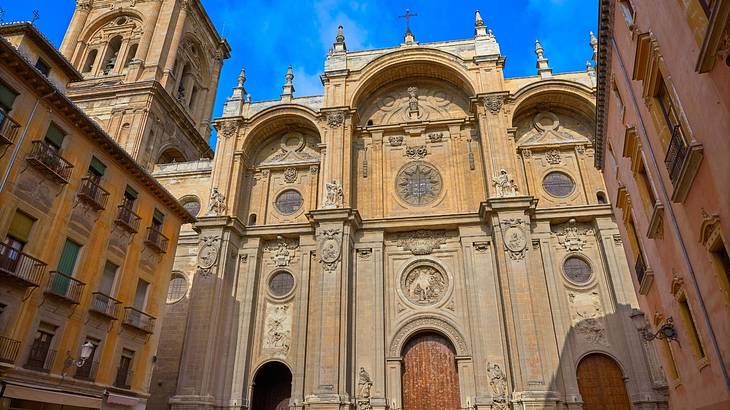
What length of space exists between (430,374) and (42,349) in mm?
13671

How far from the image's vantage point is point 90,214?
1492cm

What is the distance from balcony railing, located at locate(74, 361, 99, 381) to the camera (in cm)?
1377

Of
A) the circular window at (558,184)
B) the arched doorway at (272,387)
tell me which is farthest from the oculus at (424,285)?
the circular window at (558,184)

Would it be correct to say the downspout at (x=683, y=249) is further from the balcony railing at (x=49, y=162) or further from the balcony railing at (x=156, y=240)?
the balcony railing at (x=156, y=240)

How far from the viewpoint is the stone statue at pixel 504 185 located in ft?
68.8

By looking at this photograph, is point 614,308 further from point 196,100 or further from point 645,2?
point 196,100

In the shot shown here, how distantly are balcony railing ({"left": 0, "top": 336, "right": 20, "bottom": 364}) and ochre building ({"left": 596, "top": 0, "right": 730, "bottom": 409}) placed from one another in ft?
49.7

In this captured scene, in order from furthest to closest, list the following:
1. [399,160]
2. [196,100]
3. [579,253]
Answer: [196,100], [399,160], [579,253]

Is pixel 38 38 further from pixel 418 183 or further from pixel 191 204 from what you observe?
pixel 418 183

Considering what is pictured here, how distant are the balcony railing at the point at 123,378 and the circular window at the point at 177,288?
23.4ft

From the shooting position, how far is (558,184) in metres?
23.0

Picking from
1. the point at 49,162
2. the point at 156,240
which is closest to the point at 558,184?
the point at 156,240

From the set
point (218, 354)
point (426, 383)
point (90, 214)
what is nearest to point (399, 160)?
point (426, 383)

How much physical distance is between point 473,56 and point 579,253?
1116cm
